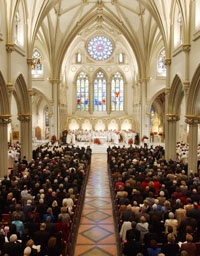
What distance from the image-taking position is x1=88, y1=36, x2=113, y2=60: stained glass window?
4512 centimetres

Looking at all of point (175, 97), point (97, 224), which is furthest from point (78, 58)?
point (97, 224)

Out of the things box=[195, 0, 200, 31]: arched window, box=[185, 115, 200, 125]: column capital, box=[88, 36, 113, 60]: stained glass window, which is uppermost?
box=[88, 36, 113, 60]: stained glass window

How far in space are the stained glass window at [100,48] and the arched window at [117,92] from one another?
3459 millimetres

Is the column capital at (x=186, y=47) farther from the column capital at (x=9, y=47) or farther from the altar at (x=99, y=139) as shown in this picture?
the altar at (x=99, y=139)

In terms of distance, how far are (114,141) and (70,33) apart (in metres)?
14.3

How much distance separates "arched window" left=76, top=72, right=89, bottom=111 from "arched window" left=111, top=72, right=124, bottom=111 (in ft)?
12.8

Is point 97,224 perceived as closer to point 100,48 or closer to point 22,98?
point 22,98

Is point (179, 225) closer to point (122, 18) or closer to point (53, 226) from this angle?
point (53, 226)

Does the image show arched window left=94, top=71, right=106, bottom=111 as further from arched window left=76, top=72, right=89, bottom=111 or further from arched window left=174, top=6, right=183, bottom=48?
arched window left=174, top=6, right=183, bottom=48

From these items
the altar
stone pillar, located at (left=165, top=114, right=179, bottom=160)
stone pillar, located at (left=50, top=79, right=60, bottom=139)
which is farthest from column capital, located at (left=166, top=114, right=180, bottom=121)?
stone pillar, located at (left=50, top=79, right=60, bottom=139)

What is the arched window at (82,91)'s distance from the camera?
46122mm

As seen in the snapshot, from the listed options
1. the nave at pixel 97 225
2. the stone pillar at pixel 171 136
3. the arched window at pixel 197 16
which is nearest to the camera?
the nave at pixel 97 225

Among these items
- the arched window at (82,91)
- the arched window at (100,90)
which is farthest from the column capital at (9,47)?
the arched window at (100,90)

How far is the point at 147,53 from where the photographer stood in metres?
35.8
